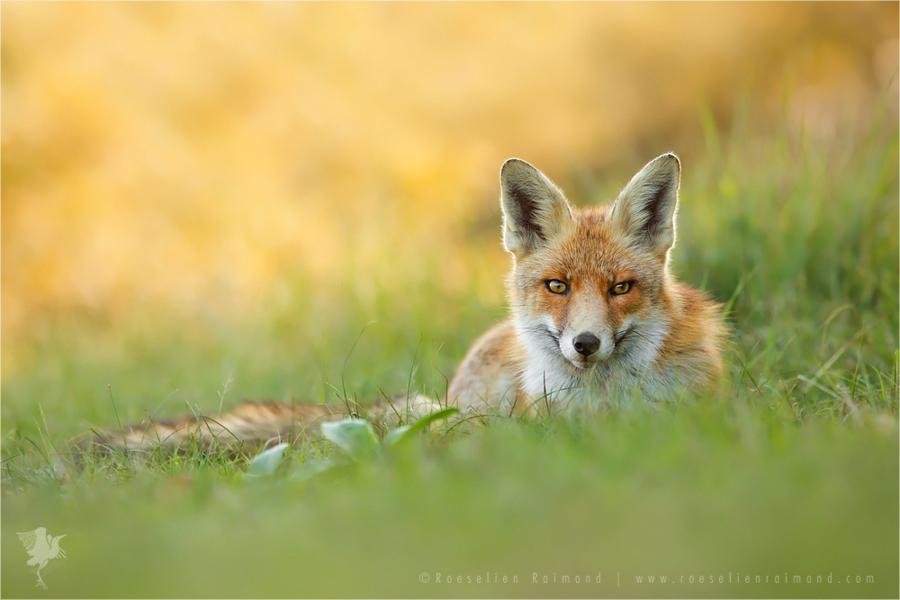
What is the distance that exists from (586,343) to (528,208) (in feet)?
3.53

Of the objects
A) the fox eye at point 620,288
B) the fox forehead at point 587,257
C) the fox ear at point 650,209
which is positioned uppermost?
the fox ear at point 650,209

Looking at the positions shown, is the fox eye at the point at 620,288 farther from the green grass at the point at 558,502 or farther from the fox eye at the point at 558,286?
the green grass at the point at 558,502

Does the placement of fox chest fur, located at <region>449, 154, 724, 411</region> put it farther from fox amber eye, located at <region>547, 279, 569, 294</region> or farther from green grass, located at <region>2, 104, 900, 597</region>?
green grass, located at <region>2, 104, 900, 597</region>

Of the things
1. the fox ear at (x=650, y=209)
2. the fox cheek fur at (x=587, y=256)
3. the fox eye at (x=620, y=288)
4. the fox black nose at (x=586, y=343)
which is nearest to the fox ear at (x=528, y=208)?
the fox cheek fur at (x=587, y=256)

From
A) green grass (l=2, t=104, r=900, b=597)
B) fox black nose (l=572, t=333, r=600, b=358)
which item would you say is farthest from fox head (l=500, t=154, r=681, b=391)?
green grass (l=2, t=104, r=900, b=597)

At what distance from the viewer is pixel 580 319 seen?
3.62m

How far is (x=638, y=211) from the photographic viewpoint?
160 inches

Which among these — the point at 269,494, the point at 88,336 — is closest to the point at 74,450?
the point at 269,494

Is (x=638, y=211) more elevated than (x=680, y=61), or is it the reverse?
(x=680, y=61)

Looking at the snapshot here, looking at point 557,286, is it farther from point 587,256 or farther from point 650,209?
point 650,209

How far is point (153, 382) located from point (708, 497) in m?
6.03

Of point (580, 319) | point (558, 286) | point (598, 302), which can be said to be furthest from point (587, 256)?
point (580, 319)

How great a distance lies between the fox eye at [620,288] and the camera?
377cm

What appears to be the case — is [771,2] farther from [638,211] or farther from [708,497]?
[708,497]
